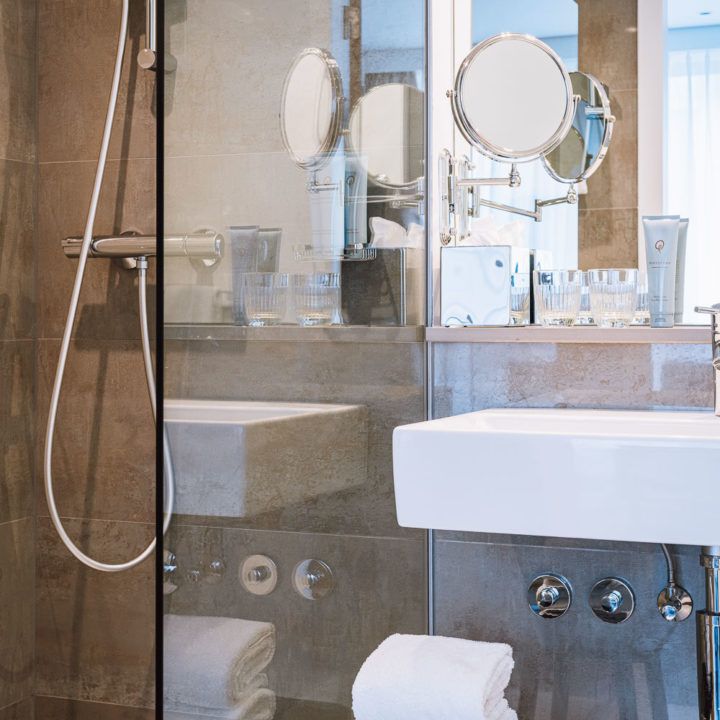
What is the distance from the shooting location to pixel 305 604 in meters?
1.29

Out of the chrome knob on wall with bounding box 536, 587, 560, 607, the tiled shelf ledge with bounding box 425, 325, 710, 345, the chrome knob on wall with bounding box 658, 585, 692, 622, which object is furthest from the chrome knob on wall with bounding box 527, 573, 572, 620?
the tiled shelf ledge with bounding box 425, 325, 710, 345

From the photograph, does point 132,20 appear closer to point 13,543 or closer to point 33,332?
point 33,332

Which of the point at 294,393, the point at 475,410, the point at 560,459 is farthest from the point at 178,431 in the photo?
the point at 475,410

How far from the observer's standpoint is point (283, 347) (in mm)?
1236

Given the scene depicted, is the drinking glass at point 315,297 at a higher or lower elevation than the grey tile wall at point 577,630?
higher

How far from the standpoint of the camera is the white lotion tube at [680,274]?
5.53 feet

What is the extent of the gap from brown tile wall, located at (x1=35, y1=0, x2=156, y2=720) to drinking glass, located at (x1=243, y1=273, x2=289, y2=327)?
0.97 m

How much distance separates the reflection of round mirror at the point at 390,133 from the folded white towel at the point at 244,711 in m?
0.79

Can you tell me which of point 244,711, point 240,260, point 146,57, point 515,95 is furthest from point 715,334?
point 146,57

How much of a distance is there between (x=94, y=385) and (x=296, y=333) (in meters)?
1.00

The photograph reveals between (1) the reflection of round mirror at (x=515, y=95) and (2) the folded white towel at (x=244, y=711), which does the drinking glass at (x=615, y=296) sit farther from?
(2) the folded white towel at (x=244, y=711)

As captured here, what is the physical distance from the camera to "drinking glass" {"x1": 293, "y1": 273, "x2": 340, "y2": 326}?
1252mm

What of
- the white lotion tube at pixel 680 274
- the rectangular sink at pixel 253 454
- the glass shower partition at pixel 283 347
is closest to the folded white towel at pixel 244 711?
the glass shower partition at pixel 283 347

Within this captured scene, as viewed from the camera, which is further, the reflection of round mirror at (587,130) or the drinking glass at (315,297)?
the reflection of round mirror at (587,130)
